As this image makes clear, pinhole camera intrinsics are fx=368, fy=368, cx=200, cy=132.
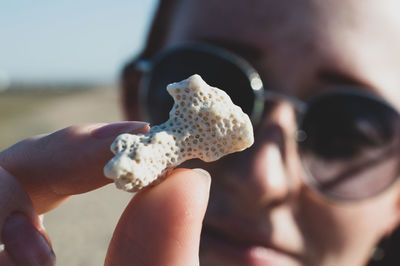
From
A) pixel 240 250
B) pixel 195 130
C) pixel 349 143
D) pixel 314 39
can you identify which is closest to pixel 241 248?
pixel 240 250

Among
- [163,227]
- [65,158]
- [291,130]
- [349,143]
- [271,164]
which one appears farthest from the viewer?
[291,130]

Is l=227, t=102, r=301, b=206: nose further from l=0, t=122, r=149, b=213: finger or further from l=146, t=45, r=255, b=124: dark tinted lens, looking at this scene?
l=0, t=122, r=149, b=213: finger

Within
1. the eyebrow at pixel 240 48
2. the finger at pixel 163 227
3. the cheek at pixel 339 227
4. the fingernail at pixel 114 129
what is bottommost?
the cheek at pixel 339 227

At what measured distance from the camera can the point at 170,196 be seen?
3.51 feet

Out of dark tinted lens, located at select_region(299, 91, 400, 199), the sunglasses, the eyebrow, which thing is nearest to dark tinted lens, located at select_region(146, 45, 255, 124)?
the sunglasses

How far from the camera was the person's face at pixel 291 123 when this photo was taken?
2.18 metres

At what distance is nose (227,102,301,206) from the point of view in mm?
2094

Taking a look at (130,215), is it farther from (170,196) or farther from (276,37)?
(276,37)

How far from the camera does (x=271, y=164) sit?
218 centimetres

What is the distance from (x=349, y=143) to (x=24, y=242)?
1.90m

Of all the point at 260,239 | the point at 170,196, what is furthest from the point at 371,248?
the point at 170,196

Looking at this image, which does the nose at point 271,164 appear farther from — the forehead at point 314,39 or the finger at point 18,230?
the finger at point 18,230

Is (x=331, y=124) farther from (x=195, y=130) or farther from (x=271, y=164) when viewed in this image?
(x=195, y=130)

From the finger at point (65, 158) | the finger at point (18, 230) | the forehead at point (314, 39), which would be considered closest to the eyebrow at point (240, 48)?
the forehead at point (314, 39)
